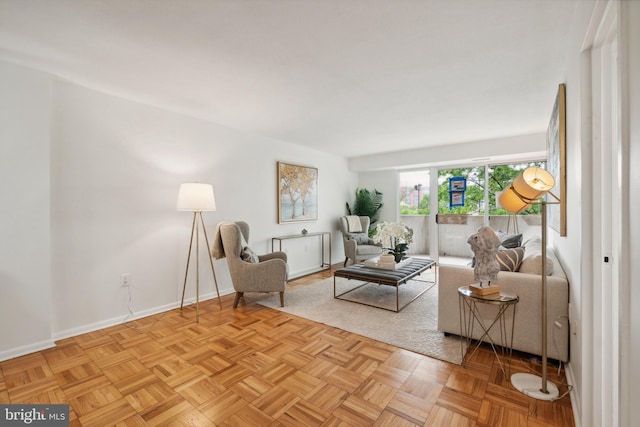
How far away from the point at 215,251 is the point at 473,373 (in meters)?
2.81

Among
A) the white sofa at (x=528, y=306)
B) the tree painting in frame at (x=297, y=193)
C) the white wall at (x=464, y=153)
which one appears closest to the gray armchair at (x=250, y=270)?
the tree painting in frame at (x=297, y=193)

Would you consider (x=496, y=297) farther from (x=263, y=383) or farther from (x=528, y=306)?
(x=263, y=383)

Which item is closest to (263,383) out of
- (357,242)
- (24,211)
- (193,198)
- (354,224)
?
(193,198)

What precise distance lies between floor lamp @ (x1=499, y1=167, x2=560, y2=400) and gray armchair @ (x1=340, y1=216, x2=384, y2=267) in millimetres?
3544

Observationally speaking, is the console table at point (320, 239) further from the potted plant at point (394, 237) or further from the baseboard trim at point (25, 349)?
the baseboard trim at point (25, 349)

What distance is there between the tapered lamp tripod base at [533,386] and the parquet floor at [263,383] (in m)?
0.05

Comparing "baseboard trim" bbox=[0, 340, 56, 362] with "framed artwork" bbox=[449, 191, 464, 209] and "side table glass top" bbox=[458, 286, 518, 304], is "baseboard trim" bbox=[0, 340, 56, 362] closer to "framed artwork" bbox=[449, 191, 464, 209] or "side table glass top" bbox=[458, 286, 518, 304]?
"side table glass top" bbox=[458, 286, 518, 304]

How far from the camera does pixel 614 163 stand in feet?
4.14

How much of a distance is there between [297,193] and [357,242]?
154 centimetres

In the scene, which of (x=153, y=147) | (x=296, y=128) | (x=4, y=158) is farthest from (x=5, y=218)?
(x=296, y=128)

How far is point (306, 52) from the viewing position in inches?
82.9

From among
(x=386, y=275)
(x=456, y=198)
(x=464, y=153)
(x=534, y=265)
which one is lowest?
(x=386, y=275)

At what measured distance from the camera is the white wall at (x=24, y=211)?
2.26 meters

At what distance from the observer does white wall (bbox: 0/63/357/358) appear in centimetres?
235
